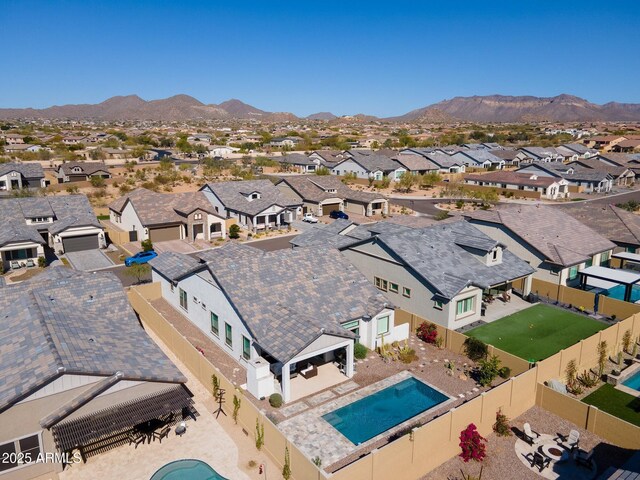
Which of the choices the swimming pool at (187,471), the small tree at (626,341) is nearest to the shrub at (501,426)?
the swimming pool at (187,471)

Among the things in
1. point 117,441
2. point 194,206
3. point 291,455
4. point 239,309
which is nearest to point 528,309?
point 239,309

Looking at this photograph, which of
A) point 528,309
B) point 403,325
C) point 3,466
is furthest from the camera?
point 528,309

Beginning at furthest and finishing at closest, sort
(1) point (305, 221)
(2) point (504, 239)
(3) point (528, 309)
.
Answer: (1) point (305, 221) → (2) point (504, 239) → (3) point (528, 309)

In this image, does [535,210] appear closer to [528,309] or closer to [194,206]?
[528,309]

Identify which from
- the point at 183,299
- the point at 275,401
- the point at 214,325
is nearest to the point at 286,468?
the point at 275,401

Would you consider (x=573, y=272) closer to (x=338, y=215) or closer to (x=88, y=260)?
(x=338, y=215)

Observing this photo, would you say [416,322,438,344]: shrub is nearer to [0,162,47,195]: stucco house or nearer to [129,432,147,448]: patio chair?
[129,432,147,448]: patio chair
